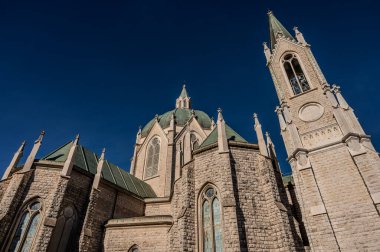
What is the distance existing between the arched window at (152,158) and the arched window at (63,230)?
1111 cm

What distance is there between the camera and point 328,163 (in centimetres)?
1533

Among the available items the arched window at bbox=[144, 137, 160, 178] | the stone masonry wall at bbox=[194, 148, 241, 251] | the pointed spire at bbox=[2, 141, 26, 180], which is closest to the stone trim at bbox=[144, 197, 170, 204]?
the arched window at bbox=[144, 137, 160, 178]

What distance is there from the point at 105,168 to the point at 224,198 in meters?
10.9

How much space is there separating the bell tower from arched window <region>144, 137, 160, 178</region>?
42.6 feet

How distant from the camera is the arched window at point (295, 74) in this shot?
21.0 metres

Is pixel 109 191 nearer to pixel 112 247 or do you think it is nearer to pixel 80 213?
pixel 80 213

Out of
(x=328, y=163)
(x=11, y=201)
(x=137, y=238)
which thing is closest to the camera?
(x=11, y=201)

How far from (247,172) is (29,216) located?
11.6 metres

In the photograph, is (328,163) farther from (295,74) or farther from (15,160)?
(15,160)

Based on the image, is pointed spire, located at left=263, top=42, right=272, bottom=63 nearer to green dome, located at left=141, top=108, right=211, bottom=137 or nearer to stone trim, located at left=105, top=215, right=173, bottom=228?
green dome, located at left=141, top=108, right=211, bottom=137

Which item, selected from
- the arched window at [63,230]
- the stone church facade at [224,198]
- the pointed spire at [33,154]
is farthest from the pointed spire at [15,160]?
the arched window at [63,230]

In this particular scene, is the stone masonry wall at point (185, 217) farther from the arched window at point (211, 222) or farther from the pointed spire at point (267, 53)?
the pointed spire at point (267, 53)

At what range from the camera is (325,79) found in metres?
19.4

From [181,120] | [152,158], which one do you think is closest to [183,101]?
[181,120]
